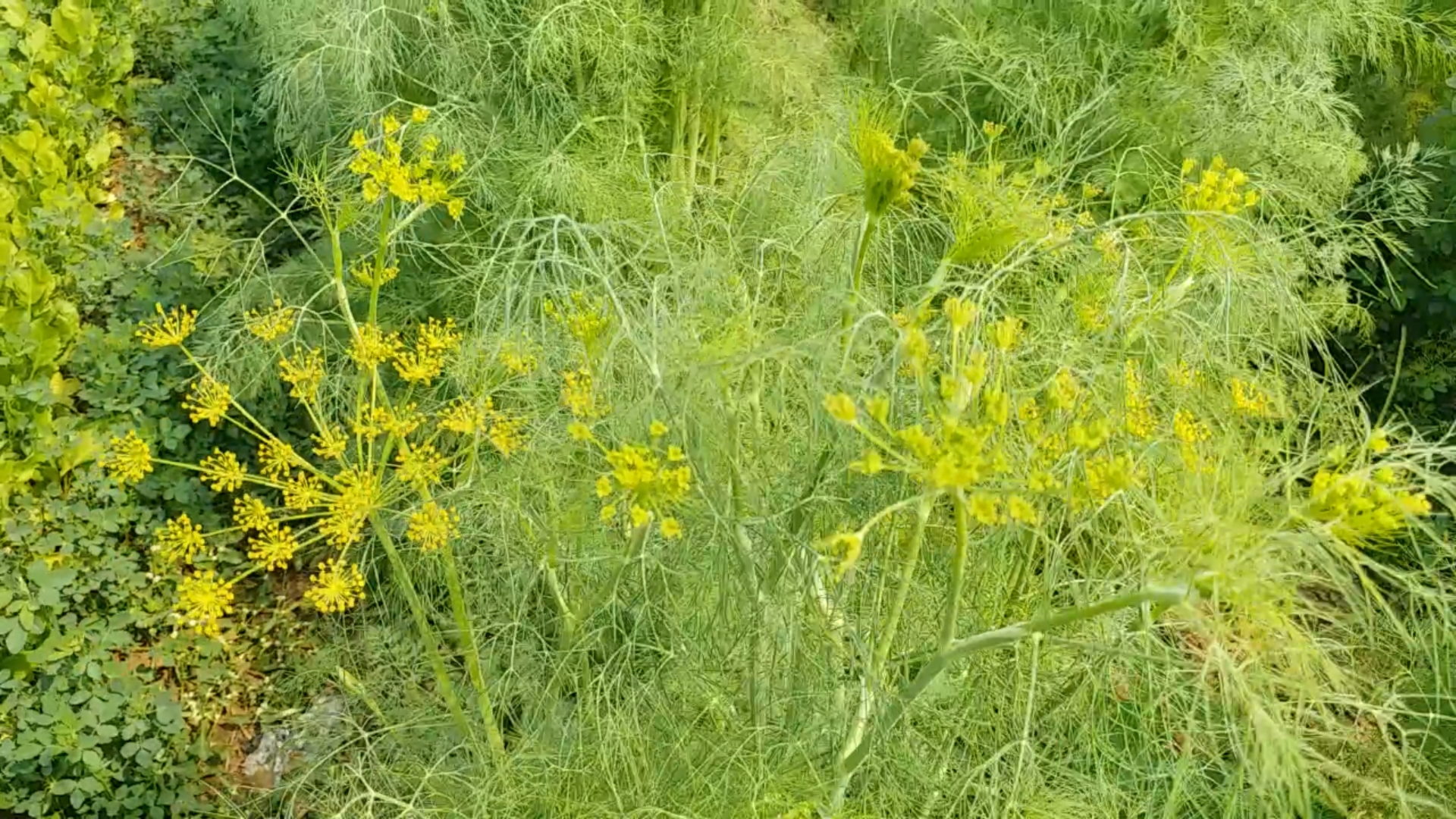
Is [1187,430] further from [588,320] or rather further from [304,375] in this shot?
[304,375]

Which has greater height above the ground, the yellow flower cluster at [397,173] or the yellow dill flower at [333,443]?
the yellow flower cluster at [397,173]

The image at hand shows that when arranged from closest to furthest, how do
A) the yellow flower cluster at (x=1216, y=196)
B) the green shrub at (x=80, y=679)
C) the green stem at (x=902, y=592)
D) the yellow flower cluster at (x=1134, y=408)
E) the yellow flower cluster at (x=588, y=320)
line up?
the green stem at (x=902, y=592)
the yellow flower cluster at (x=1134, y=408)
the yellow flower cluster at (x=588, y=320)
the yellow flower cluster at (x=1216, y=196)
the green shrub at (x=80, y=679)

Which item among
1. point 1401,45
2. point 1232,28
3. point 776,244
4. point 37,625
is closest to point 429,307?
point 37,625

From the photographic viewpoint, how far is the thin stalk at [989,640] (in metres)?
1.04

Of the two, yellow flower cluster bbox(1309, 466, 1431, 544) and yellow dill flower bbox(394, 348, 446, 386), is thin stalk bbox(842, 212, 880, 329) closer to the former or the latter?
yellow flower cluster bbox(1309, 466, 1431, 544)

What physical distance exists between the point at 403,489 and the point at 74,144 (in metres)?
2.19

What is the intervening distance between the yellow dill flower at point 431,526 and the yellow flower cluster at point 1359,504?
1047 mm

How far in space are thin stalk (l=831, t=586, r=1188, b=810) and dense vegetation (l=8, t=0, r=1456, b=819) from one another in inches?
0.4

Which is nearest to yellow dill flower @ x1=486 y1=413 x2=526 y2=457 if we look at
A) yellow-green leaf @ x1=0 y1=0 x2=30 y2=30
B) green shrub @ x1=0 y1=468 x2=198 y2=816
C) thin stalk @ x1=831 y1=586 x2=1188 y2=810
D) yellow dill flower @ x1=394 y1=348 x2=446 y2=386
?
yellow dill flower @ x1=394 y1=348 x2=446 y2=386

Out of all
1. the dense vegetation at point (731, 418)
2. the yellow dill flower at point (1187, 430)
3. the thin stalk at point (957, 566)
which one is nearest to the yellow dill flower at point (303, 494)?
the dense vegetation at point (731, 418)

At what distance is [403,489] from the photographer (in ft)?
5.80

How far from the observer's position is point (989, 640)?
112 centimetres

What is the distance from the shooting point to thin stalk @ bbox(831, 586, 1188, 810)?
1.04m

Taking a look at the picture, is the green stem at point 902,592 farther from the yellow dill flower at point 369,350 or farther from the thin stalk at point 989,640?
the yellow dill flower at point 369,350
